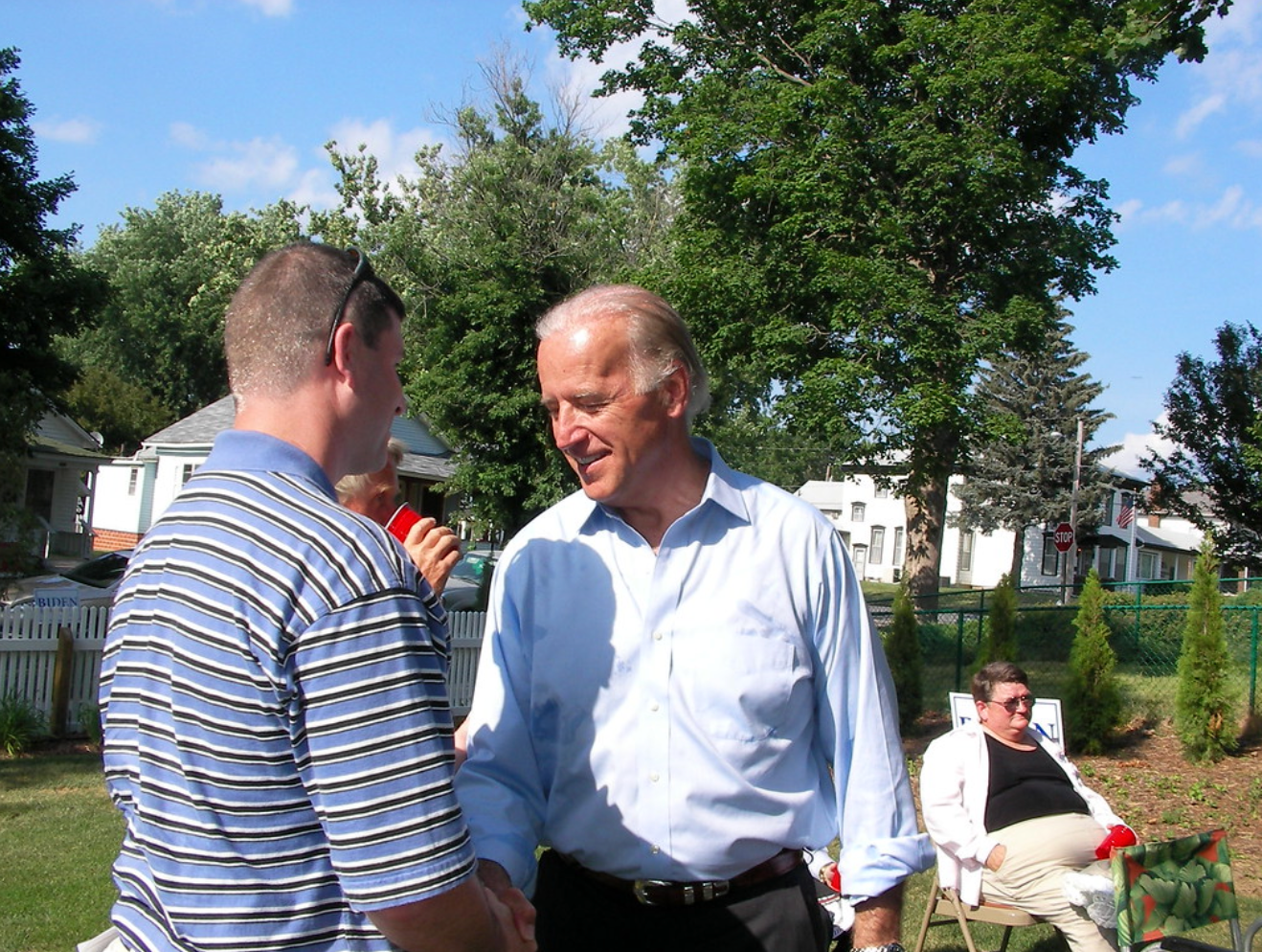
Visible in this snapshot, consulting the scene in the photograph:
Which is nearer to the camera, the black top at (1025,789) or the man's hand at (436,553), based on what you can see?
the man's hand at (436,553)

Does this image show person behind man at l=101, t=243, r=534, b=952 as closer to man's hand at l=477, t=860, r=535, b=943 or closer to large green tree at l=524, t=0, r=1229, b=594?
man's hand at l=477, t=860, r=535, b=943

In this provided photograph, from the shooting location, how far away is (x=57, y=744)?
10602mm

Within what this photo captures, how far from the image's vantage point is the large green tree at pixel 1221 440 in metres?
27.8

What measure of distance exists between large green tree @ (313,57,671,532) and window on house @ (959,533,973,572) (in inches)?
1513

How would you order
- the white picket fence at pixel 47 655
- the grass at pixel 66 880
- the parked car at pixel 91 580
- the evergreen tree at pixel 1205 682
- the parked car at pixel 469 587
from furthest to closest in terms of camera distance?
the parked car at pixel 91 580
the parked car at pixel 469 587
the evergreen tree at pixel 1205 682
the white picket fence at pixel 47 655
the grass at pixel 66 880

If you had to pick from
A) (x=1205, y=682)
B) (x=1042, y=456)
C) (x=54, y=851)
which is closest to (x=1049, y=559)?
(x=1042, y=456)

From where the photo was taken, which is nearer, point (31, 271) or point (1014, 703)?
point (1014, 703)

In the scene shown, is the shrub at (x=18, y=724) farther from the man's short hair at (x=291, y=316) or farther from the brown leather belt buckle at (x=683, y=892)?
the man's short hair at (x=291, y=316)

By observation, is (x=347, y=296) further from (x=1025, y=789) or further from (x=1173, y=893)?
(x=1025, y=789)

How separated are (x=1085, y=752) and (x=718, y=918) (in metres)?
10.4

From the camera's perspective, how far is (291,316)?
1637mm

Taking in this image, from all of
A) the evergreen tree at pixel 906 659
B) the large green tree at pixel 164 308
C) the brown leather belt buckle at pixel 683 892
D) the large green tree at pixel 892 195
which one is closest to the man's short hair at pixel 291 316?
the brown leather belt buckle at pixel 683 892

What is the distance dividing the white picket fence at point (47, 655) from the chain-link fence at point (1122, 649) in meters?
7.20

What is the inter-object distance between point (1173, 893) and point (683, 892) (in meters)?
3.42
